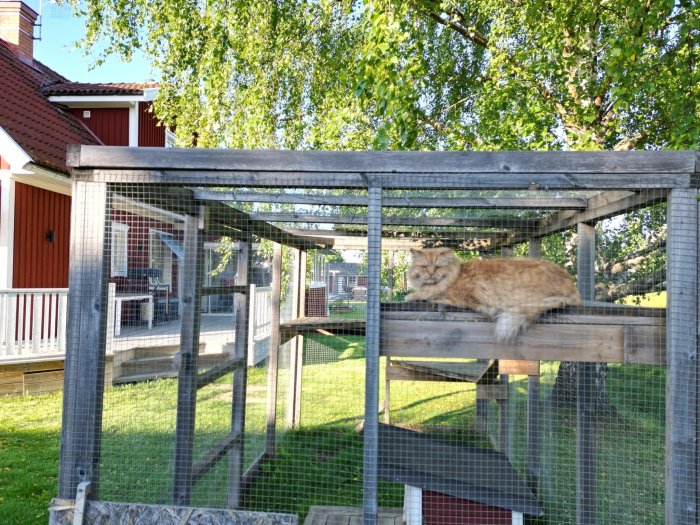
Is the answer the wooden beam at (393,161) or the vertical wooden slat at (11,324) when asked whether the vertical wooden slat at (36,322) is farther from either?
the wooden beam at (393,161)

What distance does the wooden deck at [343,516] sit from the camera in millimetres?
3714

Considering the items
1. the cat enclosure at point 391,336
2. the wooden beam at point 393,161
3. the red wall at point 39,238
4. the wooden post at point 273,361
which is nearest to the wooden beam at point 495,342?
the cat enclosure at point 391,336

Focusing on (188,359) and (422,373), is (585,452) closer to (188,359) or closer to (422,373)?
(422,373)

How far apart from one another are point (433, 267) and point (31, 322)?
24.0 feet

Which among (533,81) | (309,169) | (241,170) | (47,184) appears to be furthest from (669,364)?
(47,184)

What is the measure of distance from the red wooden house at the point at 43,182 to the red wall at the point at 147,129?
0.02m

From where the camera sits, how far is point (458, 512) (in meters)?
3.38

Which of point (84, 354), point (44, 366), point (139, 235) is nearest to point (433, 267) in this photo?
point (84, 354)

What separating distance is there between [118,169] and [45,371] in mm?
6347

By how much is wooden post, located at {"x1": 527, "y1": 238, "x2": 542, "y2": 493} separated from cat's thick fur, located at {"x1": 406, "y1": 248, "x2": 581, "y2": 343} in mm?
1555

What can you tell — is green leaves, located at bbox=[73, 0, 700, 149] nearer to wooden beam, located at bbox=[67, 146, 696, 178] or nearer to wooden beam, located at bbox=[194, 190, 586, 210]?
wooden beam, located at bbox=[194, 190, 586, 210]

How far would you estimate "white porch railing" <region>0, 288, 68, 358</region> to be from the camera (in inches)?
275

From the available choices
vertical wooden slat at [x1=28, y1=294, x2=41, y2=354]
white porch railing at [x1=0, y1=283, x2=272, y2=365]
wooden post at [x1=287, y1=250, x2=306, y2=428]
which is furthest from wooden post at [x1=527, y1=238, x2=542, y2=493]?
vertical wooden slat at [x1=28, y1=294, x2=41, y2=354]

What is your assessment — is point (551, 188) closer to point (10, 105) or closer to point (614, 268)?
point (614, 268)
